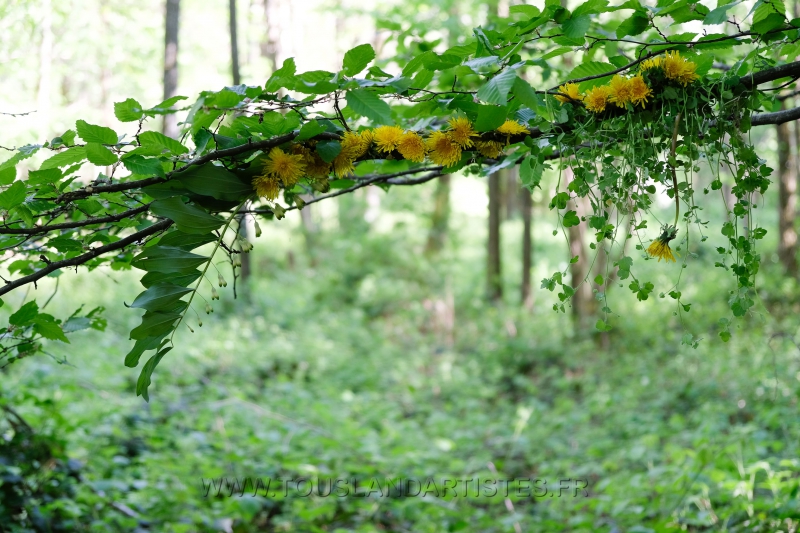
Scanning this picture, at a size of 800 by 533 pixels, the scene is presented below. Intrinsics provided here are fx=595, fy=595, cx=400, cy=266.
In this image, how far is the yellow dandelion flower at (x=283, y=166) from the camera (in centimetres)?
149

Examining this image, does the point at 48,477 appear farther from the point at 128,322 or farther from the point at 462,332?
the point at 462,332

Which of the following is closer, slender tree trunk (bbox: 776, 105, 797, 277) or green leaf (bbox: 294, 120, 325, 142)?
green leaf (bbox: 294, 120, 325, 142)

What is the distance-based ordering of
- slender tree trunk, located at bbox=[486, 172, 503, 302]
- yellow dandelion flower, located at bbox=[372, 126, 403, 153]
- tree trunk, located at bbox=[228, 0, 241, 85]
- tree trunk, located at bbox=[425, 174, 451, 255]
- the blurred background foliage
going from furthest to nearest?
tree trunk, located at bbox=[425, 174, 451, 255], slender tree trunk, located at bbox=[486, 172, 503, 302], tree trunk, located at bbox=[228, 0, 241, 85], the blurred background foliage, yellow dandelion flower, located at bbox=[372, 126, 403, 153]

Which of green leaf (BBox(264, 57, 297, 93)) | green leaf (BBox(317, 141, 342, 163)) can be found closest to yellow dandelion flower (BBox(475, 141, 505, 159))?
green leaf (BBox(317, 141, 342, 163))

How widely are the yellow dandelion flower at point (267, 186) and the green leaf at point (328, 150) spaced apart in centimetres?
13

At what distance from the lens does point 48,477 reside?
2963 millimetres

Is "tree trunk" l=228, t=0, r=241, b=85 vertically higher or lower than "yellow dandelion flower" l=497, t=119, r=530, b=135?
higher

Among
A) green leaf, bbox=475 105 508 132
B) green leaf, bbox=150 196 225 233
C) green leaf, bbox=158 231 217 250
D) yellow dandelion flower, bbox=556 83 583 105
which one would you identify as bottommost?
green leaf, bbox=158 231 217 250

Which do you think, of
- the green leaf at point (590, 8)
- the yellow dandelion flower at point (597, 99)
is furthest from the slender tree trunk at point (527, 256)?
the green leaf at point (590, 8)

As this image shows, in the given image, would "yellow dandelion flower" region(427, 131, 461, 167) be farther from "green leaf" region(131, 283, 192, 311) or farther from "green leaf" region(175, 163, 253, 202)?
"green leaf" region(131, 283, 192, 311)

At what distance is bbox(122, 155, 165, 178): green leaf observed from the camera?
1.43 meters

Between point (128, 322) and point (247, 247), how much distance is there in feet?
23.9

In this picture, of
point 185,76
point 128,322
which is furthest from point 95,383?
point 185,76

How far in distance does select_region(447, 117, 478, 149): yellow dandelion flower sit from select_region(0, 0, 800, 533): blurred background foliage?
796 millimetres
